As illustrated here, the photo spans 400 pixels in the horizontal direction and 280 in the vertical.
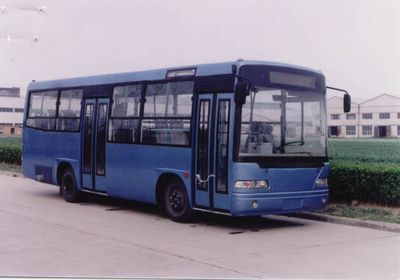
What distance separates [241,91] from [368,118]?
77779 millimetres

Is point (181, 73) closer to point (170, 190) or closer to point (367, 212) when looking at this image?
point (170, 190)

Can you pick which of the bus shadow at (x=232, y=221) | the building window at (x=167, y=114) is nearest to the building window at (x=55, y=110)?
the bus shadow at (x=232, y=221)

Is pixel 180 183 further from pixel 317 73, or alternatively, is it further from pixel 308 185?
pixel 317 73

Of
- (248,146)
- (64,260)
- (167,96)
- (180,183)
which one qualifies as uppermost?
(167,96)

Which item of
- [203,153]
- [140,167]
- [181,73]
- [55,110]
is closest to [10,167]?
[55,110]

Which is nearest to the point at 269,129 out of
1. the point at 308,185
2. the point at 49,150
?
the point at 308,185

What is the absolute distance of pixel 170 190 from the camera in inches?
479

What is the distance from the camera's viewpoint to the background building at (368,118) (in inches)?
3062

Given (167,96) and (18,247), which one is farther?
(167,96)

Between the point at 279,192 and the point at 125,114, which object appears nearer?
the point at 279,192

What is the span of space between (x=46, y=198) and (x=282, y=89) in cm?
797

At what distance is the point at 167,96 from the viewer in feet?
40.3

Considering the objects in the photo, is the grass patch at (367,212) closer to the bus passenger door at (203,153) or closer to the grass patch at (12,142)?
the bus passenger door at (203,153)

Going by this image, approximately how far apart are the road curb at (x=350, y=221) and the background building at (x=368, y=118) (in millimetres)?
62351
